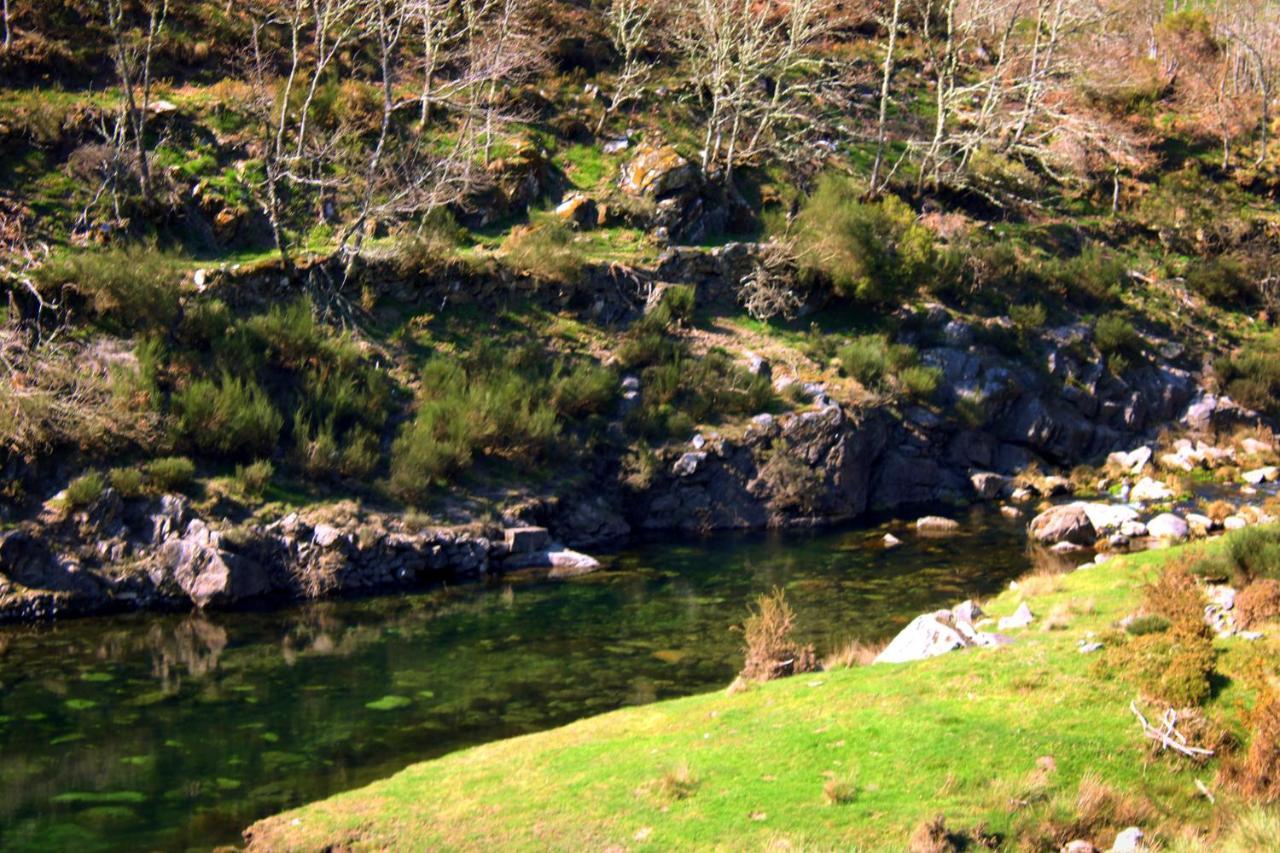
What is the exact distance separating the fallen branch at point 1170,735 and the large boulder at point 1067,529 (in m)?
13.7

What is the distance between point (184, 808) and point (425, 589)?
10.3 m

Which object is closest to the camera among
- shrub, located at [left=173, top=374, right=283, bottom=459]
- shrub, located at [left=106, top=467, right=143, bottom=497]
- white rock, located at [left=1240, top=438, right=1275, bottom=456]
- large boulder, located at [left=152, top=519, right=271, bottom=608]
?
large boulder, located at [left=152, top=519, right=271, bottom=608]

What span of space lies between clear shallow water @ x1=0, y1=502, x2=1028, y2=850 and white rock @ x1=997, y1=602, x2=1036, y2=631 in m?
2.42

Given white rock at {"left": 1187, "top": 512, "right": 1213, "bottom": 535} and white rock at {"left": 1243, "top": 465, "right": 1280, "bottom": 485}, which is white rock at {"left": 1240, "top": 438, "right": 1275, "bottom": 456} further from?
white rock at {"left": 1187, "top": 512, "right": 1213, "bottom": 535}

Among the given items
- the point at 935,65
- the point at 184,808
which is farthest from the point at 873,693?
the point at 935,65

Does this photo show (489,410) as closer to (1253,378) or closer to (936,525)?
(936,525)

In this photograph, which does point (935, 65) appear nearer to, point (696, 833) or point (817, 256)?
point (817, 256)

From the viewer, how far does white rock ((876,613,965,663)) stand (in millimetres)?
13625

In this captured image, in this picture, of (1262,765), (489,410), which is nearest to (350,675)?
(489,410)

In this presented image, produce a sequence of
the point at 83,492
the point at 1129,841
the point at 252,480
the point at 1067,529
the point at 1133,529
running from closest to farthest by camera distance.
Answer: the point at 1129,841 → the point at 83,492 → the point at 252,480 → the point at 1133,529 → the point at 1067,529

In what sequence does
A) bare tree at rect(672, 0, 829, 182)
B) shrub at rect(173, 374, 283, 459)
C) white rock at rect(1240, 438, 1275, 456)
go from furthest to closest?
bare tree at rect(672, 0, 829, 182), white rock at rect(1240, 438, 1275, 456), shrub at rect(173, 374, 283, 459)

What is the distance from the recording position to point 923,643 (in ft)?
45.5

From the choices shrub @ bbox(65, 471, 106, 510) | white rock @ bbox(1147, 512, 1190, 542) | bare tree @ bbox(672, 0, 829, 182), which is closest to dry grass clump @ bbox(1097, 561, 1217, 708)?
white rock @ bbox(1147, 512, 1190, 542)

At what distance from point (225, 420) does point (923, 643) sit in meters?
14.9
